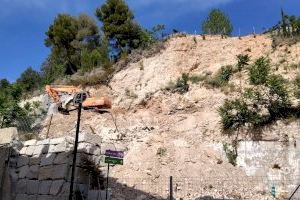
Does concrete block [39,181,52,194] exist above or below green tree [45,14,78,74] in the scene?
below

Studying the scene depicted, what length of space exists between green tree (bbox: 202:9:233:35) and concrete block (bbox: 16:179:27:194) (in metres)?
17.1

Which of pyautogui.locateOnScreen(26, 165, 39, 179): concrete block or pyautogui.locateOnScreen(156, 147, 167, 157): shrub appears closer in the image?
pyautogui.locateOnScreen(26, 165, 39, 179): concrete block

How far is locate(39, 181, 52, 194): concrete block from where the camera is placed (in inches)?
589

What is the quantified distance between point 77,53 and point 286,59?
1873 cm

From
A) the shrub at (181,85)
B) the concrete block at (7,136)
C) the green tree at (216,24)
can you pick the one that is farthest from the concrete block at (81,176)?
the green tree at (216,24)

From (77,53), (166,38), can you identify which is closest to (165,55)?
(166,38)

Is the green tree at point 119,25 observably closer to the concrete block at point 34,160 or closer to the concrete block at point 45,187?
the concrete block at point 34,160

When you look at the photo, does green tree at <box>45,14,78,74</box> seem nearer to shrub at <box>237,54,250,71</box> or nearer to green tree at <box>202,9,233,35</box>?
green tree at <box>202,9,233,35</box>

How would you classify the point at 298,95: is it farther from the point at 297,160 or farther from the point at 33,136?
the point at 33,136

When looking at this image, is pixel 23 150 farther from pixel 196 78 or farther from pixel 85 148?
pixel 196 78

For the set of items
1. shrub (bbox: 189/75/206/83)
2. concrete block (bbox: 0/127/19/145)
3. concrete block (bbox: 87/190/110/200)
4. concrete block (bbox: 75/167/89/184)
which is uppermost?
shrub (bbox: 189/75/206/83)

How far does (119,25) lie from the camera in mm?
31609

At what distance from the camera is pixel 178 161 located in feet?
53.3

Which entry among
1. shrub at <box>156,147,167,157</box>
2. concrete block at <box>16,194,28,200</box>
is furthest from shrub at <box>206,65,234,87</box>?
concrete block at <box>16,194,28,200</box>
